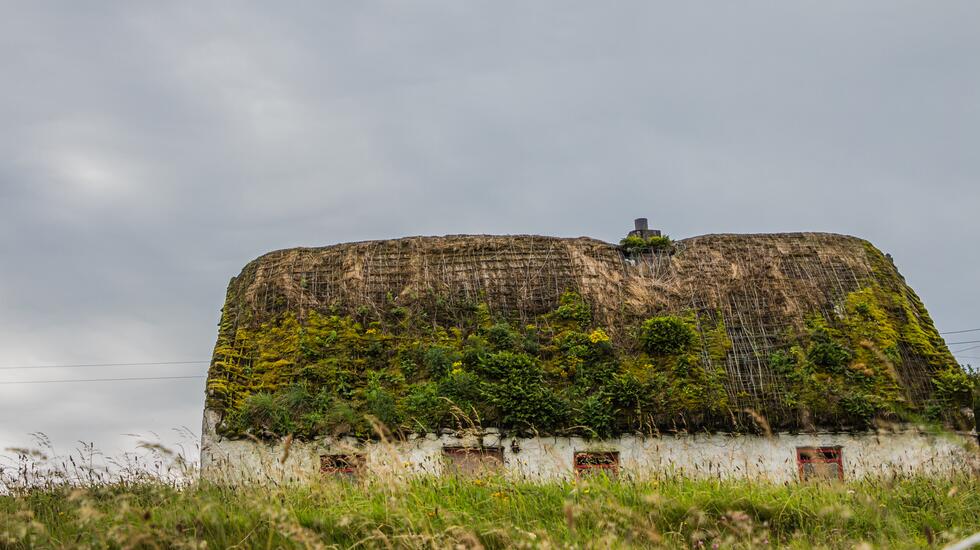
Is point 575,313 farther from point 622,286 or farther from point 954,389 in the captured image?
point 954,389

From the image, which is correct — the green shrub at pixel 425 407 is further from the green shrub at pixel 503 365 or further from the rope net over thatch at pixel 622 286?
the rope net over thatch at pixel 622 286

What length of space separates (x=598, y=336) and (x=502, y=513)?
10.4m

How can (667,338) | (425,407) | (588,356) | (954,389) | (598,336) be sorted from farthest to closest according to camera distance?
(598,336)
(667,338)
(588,356)
(954,389)
(425,407)

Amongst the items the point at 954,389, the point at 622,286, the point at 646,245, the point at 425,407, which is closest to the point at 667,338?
the point at 622,286

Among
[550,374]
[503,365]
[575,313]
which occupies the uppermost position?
[575,313]

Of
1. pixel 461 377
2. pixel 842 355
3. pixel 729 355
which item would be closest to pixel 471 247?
pixel 461 377

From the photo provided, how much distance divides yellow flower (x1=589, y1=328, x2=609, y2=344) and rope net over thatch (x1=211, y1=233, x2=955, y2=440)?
30 centimetres

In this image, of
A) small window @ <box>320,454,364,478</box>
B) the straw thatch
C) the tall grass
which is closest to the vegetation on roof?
the straw thatch

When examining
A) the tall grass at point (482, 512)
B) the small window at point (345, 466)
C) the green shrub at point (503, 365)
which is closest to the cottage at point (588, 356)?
the green shrub at point (503, 365)

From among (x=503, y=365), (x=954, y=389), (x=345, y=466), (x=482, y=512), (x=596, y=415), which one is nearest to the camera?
(x=482, y=512)

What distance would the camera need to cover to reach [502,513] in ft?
23.7

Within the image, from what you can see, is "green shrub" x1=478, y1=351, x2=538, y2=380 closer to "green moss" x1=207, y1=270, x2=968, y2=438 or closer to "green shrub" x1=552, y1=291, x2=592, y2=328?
"green moss" x1=207, y1=270, x2=968, y2=438

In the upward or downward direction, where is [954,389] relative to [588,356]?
downward

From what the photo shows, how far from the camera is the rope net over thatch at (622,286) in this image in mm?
17641
